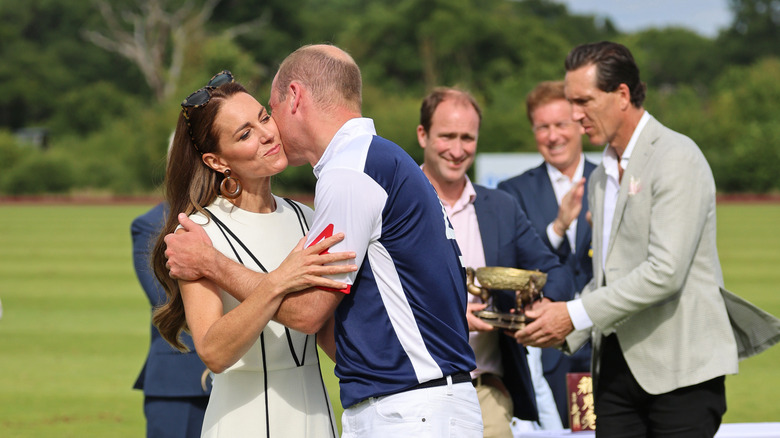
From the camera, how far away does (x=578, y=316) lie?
14.0ft

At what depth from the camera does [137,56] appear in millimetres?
70312

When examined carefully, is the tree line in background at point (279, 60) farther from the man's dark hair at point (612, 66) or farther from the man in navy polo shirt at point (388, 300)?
the man in navy polo shirt at point (388, 300)

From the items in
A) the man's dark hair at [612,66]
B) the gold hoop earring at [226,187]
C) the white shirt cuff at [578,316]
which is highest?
the man's dark hair at [612,66]

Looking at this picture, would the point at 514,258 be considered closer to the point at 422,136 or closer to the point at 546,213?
the point at 422,136

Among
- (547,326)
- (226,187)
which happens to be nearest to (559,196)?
(547,326)

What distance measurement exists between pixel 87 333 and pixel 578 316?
10.6m

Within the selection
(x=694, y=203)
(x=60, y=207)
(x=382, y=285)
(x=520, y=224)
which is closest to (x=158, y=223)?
(x=520, y=224)

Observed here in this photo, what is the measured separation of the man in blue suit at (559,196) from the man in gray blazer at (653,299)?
1.56 meters

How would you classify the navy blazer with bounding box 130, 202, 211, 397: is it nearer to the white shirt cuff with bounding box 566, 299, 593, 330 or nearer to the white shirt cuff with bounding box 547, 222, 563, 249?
the white shirt cuff with bounding box 566, 299, 593, 330

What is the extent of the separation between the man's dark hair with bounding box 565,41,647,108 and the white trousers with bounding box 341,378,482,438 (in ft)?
6.47

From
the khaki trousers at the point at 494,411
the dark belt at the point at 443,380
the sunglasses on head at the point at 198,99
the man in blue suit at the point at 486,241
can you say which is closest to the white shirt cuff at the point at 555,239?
the man in blue suit at the point at 486,241

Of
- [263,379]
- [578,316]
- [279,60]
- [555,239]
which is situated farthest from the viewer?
[279,60]

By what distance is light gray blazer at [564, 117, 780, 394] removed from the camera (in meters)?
4.00

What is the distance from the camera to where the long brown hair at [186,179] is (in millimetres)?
3486
